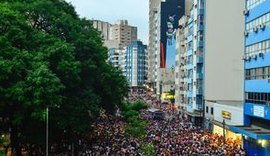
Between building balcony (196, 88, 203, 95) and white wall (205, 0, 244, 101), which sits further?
building balcony (196, 88, 203, 95)

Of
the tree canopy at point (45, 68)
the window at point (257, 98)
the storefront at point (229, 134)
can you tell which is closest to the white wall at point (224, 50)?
the storefront at point (229, 134)

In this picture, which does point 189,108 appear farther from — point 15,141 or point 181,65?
point 15,141

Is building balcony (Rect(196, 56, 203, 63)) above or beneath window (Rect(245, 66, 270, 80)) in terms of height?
→ above

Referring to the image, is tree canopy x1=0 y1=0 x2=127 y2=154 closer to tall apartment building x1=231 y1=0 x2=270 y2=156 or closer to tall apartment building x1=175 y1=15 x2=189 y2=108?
A: tall apartment building x1=231 y1=0 x2=270 y2=156

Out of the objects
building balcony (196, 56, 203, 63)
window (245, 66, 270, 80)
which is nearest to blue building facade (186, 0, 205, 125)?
building balcony (196, 56, 203, 63)

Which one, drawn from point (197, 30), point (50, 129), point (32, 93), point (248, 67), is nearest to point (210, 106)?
point (197, 30)

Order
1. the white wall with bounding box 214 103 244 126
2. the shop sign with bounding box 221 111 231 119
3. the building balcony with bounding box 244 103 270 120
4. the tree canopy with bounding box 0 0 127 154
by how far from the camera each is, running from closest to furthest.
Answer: the tree canopy with bounding box 0 0 127 154 → the building balcony with bounding box 244 103 270 120 → the white wall with bounding box 214 103 244 126 → the shop sign with bounding box 221 111 231 119

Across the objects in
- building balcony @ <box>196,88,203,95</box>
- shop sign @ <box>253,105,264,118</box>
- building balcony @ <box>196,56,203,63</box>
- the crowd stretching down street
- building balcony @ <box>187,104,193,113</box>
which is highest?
building balcony @ <box>196,56,203,63</box>

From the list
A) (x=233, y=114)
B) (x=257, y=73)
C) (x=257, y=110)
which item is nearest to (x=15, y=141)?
(x=257, y=110)
